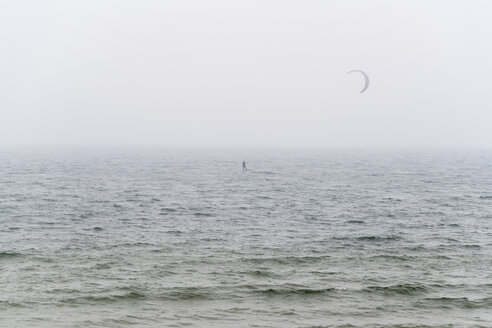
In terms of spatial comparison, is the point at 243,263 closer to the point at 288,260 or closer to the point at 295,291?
the point at 288,260

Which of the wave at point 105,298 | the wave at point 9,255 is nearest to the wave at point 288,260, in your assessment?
the wave at point 105,298

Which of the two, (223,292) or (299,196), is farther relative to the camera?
(299,196)

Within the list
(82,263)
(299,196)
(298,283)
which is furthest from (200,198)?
(298,283)

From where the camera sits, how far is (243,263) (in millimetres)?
24547

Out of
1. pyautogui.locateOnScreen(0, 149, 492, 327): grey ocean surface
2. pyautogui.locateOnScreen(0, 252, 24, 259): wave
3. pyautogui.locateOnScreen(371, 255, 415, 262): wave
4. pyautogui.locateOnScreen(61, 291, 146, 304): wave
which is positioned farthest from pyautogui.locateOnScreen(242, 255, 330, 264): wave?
pyautogui.locateOnScreen(0, 252, 24, 259): wave

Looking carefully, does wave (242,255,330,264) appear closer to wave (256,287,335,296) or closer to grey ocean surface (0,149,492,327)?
grey ocean surface (0,149,492,327)

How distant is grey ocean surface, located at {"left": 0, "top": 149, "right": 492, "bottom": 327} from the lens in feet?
60.2

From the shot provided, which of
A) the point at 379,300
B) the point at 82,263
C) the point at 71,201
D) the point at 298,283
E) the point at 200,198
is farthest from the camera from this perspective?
the point at 200,198

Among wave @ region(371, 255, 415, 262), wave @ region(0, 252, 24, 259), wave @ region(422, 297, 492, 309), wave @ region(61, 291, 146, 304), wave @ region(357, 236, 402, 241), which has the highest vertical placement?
wave @ region(357, 236, 402, 241)

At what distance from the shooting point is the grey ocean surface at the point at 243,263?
60.2 ft

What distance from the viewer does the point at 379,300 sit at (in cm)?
1980

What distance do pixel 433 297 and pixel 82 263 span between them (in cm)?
1670

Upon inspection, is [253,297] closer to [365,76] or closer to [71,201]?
[71,201]

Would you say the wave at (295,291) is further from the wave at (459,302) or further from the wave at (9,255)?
the wave at (9,255)
